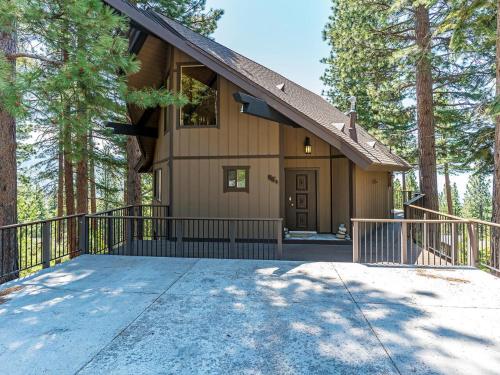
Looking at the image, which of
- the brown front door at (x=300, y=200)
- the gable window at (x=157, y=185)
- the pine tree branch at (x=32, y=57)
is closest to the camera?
the pine tree branch at (x=32, y=57)

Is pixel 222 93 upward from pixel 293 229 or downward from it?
upward

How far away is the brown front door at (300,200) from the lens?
9.71m

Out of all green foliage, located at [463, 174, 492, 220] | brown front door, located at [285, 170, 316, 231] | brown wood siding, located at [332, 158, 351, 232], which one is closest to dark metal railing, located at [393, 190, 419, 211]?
brown wood siding, located at [332, 158, 351, 232]

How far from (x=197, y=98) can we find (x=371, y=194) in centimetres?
637

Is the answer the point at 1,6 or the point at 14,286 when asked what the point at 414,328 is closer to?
the point at 14,286

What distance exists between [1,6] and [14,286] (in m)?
Answer: 4.80

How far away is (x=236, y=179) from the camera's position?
28.8ft

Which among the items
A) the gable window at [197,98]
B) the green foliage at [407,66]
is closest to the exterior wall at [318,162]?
the gable window at [197,98]

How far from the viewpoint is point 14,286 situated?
4969 millimetres

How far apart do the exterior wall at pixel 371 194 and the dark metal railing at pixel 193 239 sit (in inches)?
99.4

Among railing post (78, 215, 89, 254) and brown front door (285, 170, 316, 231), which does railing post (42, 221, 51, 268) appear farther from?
brown front door (285, 170, 316, 231)

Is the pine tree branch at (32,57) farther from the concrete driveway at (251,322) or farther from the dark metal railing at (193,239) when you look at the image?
the concrete driveway at (251,322)

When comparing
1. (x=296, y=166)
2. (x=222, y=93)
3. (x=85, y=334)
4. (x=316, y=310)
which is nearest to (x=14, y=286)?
(x=85, y=334)

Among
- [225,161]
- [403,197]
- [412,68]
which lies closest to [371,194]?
[225,161]
